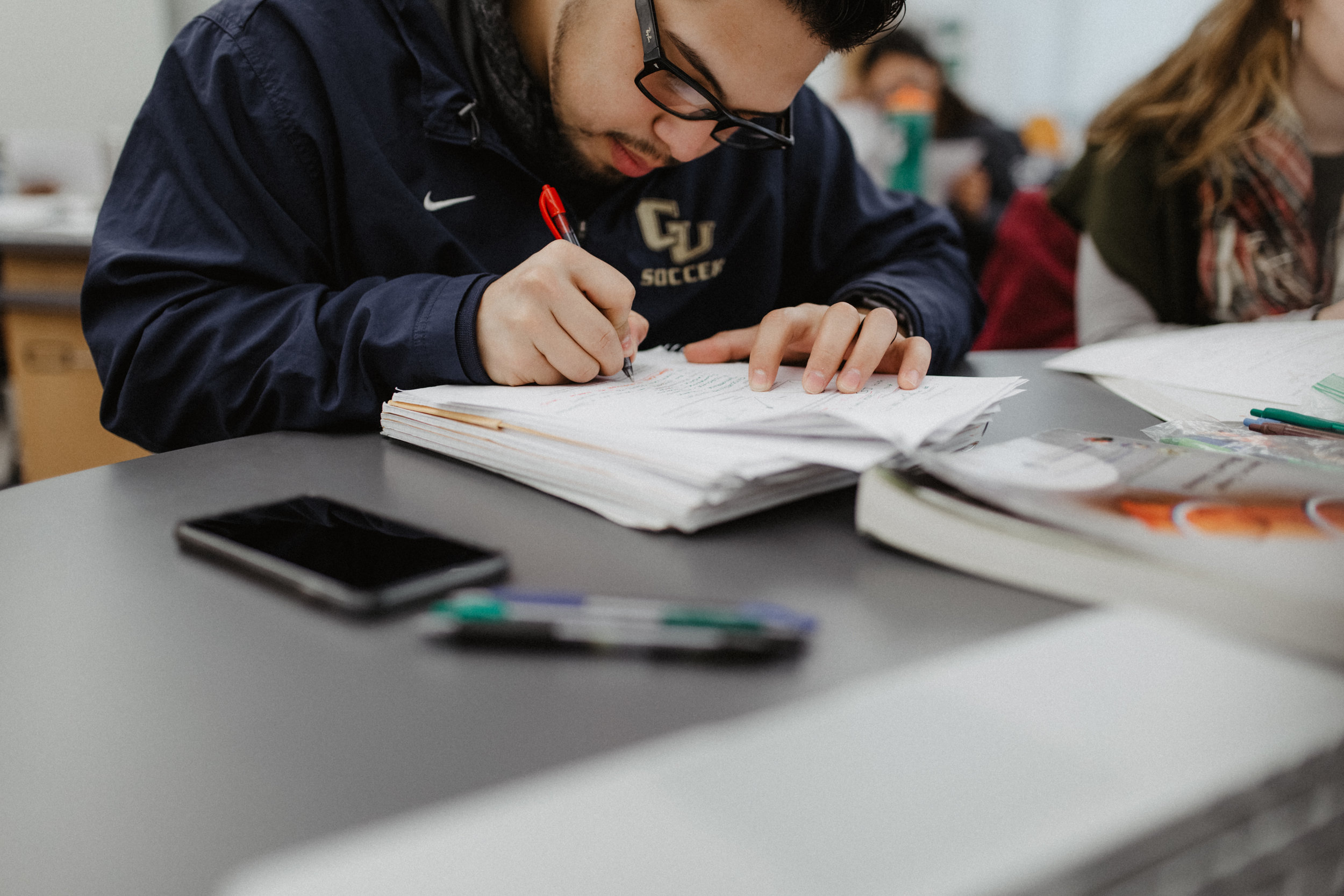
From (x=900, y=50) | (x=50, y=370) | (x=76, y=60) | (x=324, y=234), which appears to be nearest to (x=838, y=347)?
(x=324, y=234)

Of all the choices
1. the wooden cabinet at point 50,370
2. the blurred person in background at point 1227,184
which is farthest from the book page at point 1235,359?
the wooden cabinet at point 50,370

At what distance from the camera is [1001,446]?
20.4 inches

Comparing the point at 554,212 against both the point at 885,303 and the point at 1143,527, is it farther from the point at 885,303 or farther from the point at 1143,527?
the point at 1143,527

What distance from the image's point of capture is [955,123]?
344cm

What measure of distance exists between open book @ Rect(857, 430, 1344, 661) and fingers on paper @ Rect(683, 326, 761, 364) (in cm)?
33

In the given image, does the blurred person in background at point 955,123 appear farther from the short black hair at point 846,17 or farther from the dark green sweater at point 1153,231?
the short black hair at point 846,17

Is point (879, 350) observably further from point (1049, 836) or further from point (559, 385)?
point (1049, 836)

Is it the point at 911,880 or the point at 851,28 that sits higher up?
the point at 851,28

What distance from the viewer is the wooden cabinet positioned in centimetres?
206

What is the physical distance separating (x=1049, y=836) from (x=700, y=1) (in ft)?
2.29

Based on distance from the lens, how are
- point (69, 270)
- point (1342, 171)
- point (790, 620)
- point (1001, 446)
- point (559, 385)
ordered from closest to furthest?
1. point (790, 620)
2. point (1001, 446)
3. point (559, 385)
4. point (1342, 171)
5. point (69, 270)

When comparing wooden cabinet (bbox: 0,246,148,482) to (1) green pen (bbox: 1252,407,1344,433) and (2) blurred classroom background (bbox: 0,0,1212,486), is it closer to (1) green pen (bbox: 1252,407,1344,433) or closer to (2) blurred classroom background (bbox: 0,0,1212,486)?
(2) blurred classroom background (bbox: 0,0,1212,486)

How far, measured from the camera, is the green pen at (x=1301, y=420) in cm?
66

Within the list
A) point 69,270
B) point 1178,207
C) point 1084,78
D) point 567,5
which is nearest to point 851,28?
point 567,5
